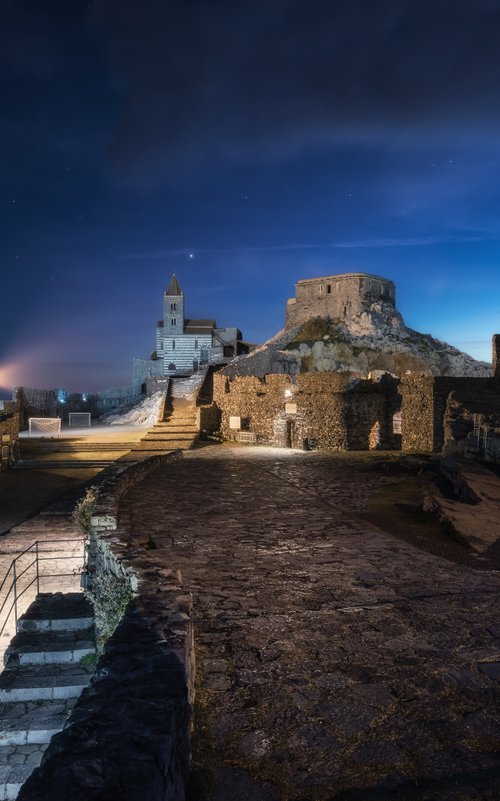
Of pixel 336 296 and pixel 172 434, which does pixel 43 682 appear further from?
pixel 336 296

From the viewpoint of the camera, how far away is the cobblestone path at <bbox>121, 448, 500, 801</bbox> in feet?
9.12

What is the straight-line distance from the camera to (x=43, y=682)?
6.89 metres

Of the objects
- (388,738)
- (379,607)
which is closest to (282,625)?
(379,607)

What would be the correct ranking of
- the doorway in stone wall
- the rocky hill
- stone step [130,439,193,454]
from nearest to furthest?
stone step [130,439,193,454] < the doorway in stone wall < the rocky hill

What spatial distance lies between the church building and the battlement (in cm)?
955

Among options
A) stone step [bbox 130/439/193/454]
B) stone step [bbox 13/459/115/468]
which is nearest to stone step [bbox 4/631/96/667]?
stone step [bbox 130/439/193/454]

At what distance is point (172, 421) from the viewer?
1261 inches

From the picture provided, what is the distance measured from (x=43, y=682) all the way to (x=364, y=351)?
177 feet

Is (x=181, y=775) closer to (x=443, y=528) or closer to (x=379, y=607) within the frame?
(x=379, y=607)

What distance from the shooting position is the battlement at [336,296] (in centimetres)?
6412

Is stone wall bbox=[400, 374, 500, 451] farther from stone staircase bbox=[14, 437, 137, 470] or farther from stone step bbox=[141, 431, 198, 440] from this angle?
stone staircase bbox=[14, 437, 137, 470]

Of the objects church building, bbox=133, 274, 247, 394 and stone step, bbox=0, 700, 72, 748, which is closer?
stone step, bbox=0, 700, 72, 748

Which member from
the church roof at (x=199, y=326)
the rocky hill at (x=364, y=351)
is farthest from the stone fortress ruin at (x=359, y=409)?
the church roof at (x=199, y=326)

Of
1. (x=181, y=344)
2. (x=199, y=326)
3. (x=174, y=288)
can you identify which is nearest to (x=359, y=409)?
(x=181, y=344)
